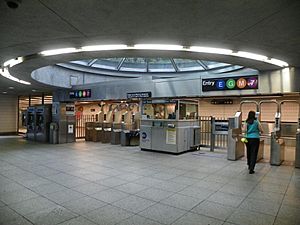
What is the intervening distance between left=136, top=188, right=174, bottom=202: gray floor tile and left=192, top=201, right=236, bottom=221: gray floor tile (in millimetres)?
652

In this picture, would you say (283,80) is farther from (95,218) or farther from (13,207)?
(13,207)

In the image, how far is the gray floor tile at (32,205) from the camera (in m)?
3.31

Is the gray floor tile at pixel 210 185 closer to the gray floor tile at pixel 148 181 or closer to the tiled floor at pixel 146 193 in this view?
the tiled floor at pixel 146 193

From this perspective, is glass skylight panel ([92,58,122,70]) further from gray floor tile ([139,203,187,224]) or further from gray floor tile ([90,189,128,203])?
gray floor tile ([139,203,187,224])

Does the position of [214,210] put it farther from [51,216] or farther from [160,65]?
[160,65]

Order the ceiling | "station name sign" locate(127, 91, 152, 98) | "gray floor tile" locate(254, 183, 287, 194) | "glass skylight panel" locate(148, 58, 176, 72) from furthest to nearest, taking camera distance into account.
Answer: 1. "glass skylight panel" locate(148, 58, 176, 72)
2. "station name sign" locate(127, 91, 152, 98)
3. "gray floor tile" locate(254, 183, 287, 194)
4. the ceiling

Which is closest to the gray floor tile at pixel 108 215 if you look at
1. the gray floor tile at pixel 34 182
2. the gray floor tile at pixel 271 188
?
the gray floor tile at pixel 34 182

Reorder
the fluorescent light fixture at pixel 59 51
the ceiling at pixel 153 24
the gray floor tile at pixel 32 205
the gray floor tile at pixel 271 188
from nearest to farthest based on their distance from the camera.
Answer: the ceiling at pixel 153 24 → the gray floor tile at pixel 32 205 → the gray floor tile at pixel 271 188 → the fluorescent light fixture at pixel 59 51

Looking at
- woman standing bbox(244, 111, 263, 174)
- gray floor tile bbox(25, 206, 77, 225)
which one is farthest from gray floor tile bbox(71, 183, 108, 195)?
woman standing bbox(244, 111, 263, 174)

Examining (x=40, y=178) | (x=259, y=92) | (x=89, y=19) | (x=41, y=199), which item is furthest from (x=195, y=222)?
(x=259, y=92)

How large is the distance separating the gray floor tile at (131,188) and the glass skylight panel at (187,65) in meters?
8.29

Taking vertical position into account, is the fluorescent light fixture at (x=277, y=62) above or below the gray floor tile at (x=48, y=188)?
above

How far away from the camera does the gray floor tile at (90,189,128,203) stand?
3.77 metres

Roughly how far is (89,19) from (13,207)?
9.89 feet
